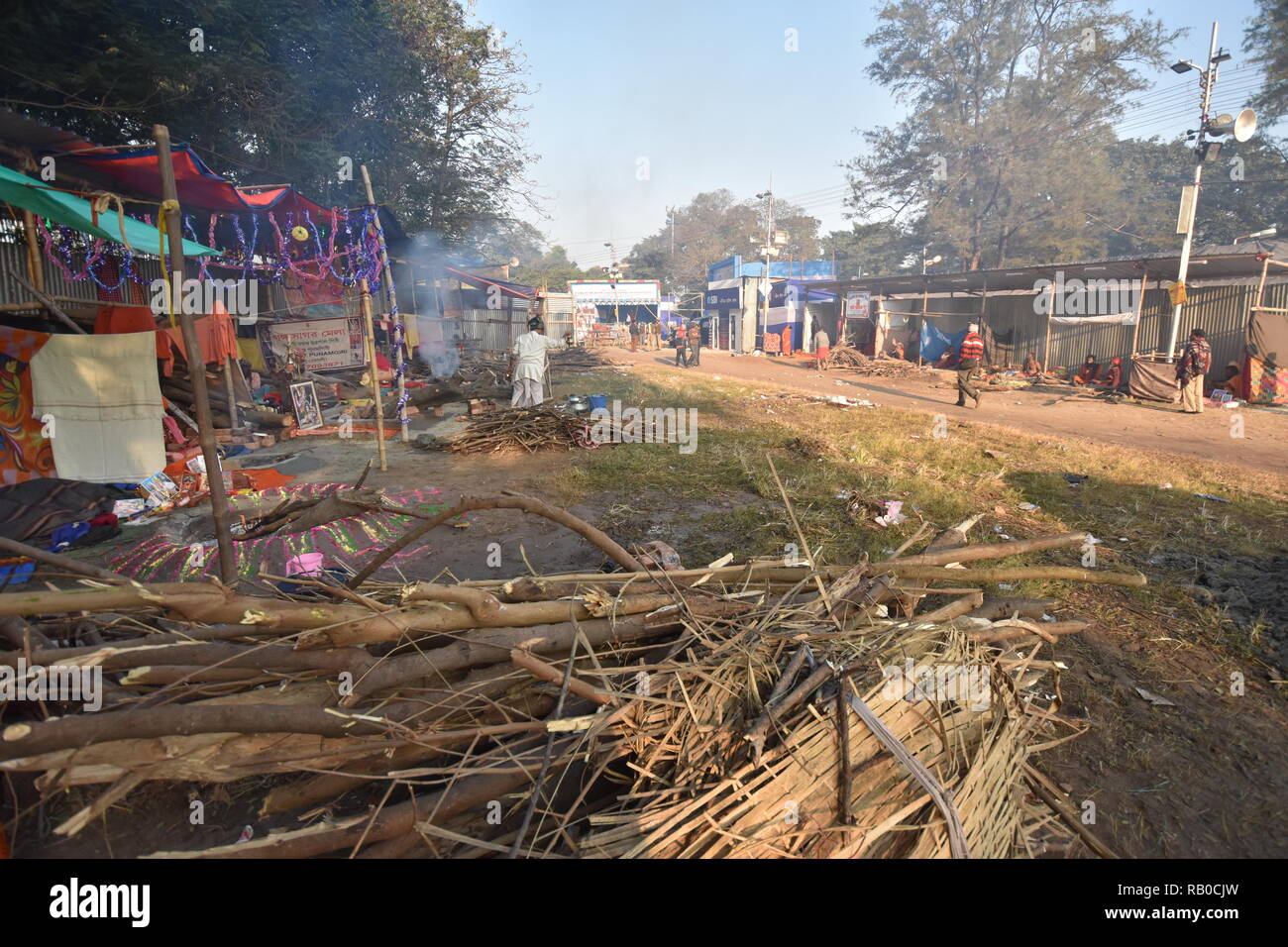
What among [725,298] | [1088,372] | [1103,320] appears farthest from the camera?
[725,298]

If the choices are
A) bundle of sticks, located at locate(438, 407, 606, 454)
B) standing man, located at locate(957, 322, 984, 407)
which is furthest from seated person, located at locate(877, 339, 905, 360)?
bundle of sticks, located at locate(438, 407, 606, 454)

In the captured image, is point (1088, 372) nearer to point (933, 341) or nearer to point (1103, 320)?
point (1103, 320)

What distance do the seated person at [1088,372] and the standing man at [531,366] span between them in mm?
15005

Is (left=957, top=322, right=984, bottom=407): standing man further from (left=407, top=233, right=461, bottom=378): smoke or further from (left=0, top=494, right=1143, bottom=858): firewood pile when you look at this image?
(left=407, top=233, right=461, bottom=378): smoke

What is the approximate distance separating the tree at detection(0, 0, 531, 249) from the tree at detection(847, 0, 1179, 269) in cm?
2042

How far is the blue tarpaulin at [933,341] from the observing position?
21.7 meters

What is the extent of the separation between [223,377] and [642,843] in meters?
10.3

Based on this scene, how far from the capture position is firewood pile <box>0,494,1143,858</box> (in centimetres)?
181

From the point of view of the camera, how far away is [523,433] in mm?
8781

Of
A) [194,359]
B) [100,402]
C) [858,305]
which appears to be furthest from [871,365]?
[194,359]

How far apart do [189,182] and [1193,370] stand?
1664 centimetres

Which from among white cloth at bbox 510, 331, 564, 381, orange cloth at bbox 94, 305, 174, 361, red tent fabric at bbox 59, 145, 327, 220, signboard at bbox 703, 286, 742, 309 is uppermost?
signboard at bbox 703, 286, 742, 309

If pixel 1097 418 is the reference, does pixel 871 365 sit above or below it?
above
